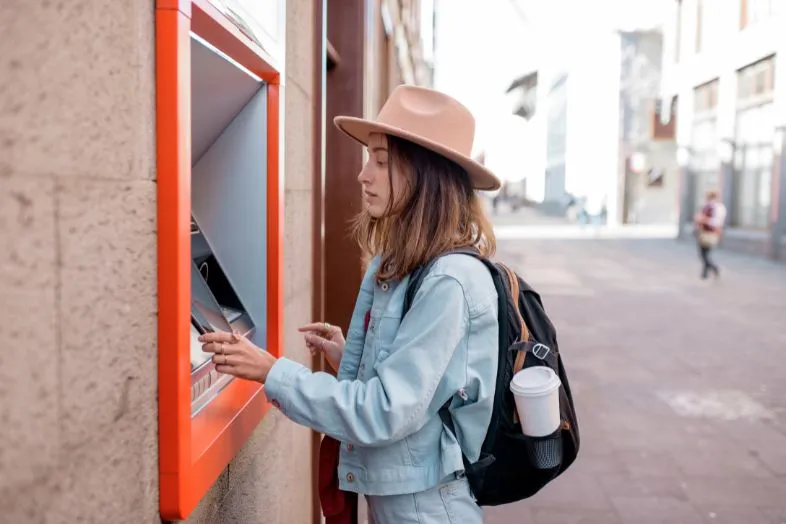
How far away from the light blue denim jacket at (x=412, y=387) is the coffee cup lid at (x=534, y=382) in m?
0.05

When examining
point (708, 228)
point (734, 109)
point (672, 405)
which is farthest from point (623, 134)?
point (672, 405)

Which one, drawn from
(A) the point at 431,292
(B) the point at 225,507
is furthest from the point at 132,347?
(B) the point at 225,507

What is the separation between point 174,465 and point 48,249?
20.2 inches

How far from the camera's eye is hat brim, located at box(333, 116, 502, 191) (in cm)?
178

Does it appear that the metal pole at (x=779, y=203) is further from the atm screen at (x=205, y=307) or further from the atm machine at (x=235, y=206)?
the atm screen at (x=205, y=307)

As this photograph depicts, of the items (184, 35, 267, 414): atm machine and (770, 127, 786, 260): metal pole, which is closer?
(184, 35, 267, 414): atm machine

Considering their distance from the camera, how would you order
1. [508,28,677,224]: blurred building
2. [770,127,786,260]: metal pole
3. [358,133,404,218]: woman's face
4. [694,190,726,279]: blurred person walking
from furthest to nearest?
[508,28,677,224]: blurred building, [770,127,786,260]: metal pole, [694,190,726,279]: blurred person walking, [358,133,404,218]: woman's face

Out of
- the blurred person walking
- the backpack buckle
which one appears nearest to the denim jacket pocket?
the backpack buckle

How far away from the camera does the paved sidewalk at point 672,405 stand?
4.31 m

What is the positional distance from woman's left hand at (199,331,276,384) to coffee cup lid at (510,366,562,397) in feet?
1.70

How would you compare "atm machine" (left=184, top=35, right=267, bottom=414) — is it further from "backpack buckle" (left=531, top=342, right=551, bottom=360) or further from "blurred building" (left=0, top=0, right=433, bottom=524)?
"backpack buckle" (left=531, top=342, right=551, bottom=360)

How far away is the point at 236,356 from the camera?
1.68m

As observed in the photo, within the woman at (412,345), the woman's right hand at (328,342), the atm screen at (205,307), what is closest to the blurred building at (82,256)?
the woman at (412,345)

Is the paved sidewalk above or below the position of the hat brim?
below
